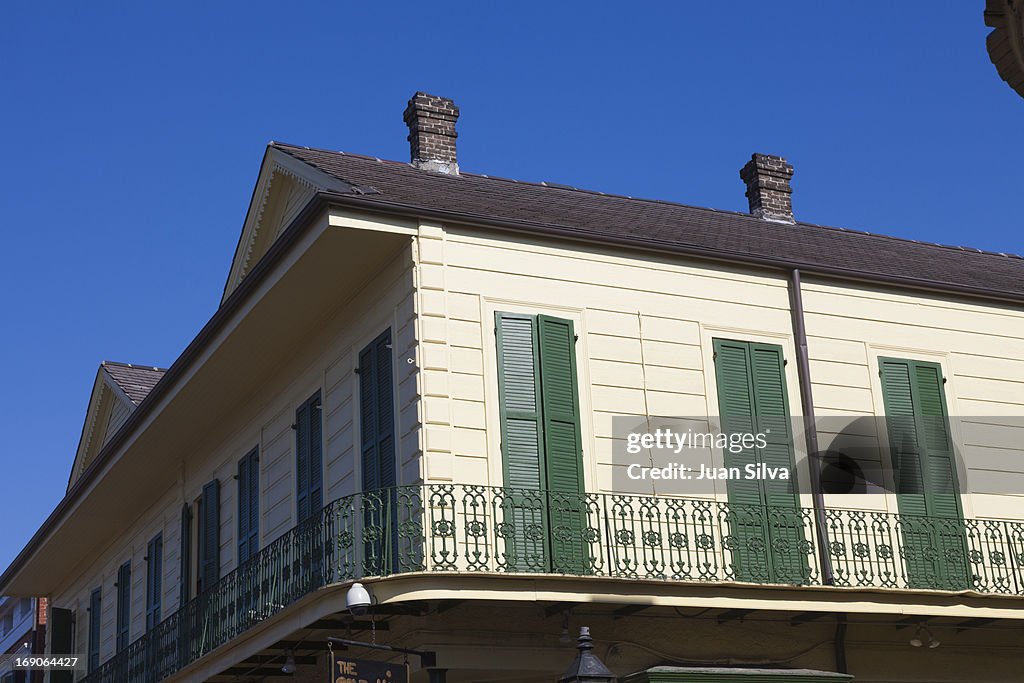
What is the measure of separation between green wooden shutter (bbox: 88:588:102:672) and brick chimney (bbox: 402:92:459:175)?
35.0 feet

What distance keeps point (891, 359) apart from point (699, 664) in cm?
448

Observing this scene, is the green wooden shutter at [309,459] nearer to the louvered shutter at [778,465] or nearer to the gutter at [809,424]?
the louvered shutter at [778,465]

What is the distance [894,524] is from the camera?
1619 cm

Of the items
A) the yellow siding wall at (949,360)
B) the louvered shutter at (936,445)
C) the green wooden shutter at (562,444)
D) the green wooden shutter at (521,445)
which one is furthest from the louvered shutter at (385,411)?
the louvered shutter at (936,445)

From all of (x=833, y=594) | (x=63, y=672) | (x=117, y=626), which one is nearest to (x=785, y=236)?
(x=833, y=594)

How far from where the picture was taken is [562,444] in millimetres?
14867

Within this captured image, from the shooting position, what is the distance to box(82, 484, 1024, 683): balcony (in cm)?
1373

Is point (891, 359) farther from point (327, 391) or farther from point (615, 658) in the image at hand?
point (327, 391)

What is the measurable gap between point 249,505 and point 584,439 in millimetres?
5524

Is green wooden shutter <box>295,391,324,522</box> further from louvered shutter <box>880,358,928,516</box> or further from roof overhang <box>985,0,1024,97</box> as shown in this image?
roof overhang <box>985,0,1024,97</box>

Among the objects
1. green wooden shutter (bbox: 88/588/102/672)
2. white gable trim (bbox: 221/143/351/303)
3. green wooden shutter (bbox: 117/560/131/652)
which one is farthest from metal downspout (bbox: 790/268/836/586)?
green wooden shutter (bbox: 88/588/102/672)

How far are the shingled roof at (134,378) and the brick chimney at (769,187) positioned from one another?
10.0 meters

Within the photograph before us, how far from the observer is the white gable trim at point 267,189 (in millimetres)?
16814

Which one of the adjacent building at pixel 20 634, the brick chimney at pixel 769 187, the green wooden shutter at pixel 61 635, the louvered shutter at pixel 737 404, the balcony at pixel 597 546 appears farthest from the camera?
the adjacent building at pixel 20 634
